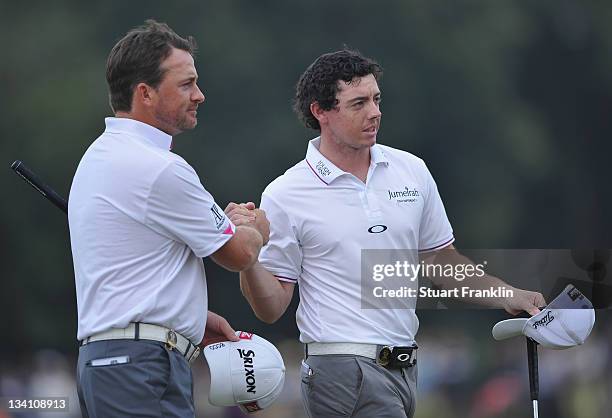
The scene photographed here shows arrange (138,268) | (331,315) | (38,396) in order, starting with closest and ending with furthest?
(138,268)
(331,315)
(38,396)

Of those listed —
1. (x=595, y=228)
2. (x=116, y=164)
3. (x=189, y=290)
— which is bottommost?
(x=189, y=290)

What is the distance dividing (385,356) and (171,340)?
87 cm

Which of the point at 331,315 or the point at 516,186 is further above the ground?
the point at 516,186

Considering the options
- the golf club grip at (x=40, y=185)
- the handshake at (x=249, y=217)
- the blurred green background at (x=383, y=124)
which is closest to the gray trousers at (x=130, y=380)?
the handshake at (x=249, y=217)

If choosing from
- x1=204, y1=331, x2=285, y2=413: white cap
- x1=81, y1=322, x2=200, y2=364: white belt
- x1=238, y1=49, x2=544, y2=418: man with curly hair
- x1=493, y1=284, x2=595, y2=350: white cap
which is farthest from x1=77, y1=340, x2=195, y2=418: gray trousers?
x1=493, y1=284, x2=595, y2=350: white cap

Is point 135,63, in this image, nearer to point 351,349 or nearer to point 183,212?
point 183,212

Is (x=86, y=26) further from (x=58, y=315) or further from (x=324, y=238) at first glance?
(x=324, y=238)

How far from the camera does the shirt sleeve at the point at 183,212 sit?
9.95ft

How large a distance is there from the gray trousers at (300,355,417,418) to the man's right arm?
0.61 feet

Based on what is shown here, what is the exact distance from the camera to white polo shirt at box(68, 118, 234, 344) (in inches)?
119

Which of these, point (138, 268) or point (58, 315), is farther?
point (58, 315)

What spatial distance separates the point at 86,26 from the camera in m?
5.67

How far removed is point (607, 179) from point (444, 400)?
1.22 m

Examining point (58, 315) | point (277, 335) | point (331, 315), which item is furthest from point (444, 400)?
point (331, 315)
